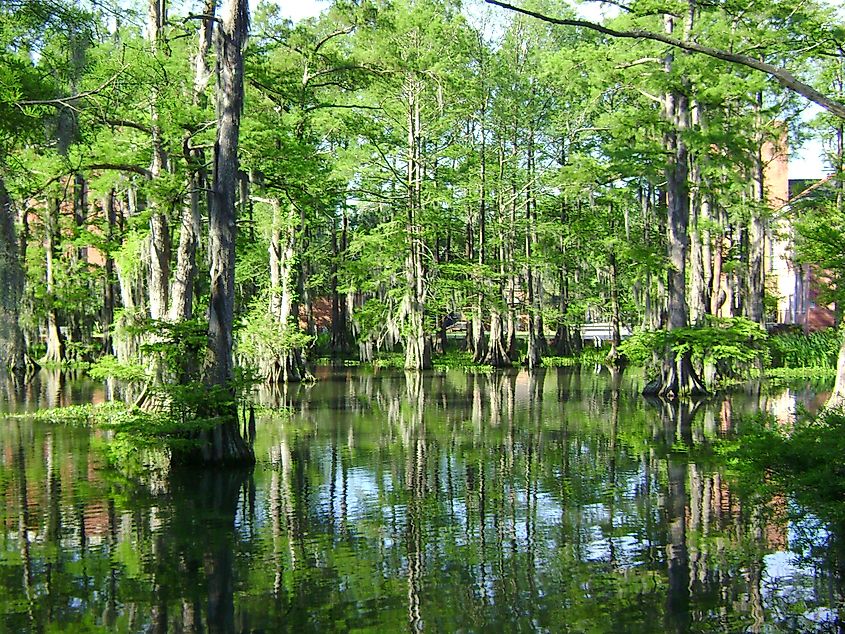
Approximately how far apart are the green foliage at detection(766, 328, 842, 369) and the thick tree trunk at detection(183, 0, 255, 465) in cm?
1894

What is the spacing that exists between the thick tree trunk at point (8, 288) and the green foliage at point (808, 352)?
2221cm

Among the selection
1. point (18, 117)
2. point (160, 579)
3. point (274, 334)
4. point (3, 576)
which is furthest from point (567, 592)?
point (274, 334)

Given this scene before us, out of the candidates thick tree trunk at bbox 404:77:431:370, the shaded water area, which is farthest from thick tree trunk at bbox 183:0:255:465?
thick tree trunk at bbox 404:77:431:370

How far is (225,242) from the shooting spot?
36.7ft

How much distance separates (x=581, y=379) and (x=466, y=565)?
1936cm

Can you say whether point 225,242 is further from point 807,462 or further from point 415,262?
point 415,262

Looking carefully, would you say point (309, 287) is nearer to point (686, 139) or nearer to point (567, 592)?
point (686, 139)

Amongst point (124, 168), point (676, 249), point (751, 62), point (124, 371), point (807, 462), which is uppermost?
point (124, 168)

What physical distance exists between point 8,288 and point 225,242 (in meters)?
3.63

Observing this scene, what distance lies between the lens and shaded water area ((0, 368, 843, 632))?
5.83m

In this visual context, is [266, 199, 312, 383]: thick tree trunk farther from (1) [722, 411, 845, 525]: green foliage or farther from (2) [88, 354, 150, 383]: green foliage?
(1) [722, 411, 845, 525]: green foliage

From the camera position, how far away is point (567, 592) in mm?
6238

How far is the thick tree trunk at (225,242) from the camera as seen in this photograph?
Result: 428 inches

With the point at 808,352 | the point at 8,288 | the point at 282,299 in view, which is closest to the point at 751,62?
the point at 8,288
